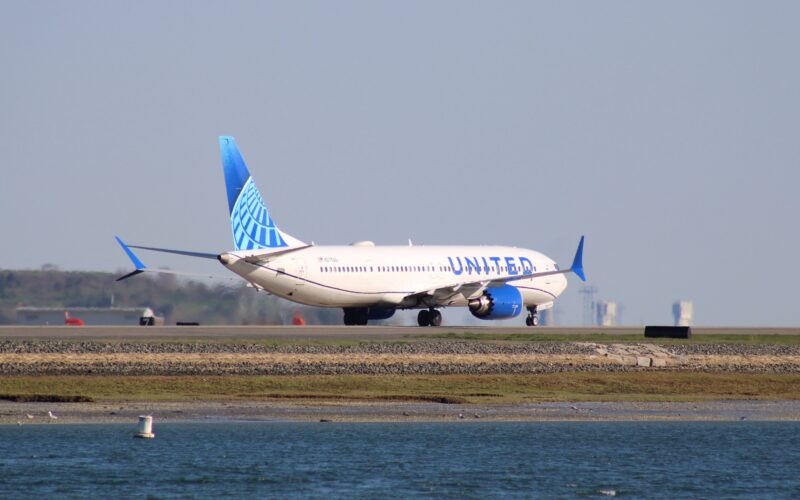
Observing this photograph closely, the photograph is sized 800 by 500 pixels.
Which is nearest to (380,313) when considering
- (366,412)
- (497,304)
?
(497,304)

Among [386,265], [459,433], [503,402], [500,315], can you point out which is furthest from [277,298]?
[459,433]

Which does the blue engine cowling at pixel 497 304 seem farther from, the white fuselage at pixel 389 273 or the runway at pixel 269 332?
the white fuselage at pixel 389 273

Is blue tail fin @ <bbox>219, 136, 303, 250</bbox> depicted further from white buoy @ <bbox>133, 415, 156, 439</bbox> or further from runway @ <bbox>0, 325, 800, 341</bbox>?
white buoy @ <bbox>133, 415, 156, 439</bbox>

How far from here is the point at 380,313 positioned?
75.2 meters

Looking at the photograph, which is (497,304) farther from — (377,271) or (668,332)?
(668,332)

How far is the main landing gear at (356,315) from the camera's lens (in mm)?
74500

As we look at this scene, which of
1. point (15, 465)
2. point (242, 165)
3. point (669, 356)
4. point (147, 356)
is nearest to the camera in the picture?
point (15, 465)

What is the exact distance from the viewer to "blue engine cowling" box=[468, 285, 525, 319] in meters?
72.6

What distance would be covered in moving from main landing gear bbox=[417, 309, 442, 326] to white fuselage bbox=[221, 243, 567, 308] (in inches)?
35.3

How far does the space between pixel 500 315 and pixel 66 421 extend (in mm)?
36742

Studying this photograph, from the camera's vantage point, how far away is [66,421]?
38656mm

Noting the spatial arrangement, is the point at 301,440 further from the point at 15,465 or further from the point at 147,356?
the point at 147,356

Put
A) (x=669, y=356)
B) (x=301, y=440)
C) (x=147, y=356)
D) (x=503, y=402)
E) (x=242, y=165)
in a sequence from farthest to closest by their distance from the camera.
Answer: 1. (x=242, y=165)
2. (x=669, y=356)
3. (x=147, y=356)
4. (x=503, y=402)
5. (x=301, y=440)

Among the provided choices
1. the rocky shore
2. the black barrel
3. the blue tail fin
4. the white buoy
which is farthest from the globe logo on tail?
the white buoy
